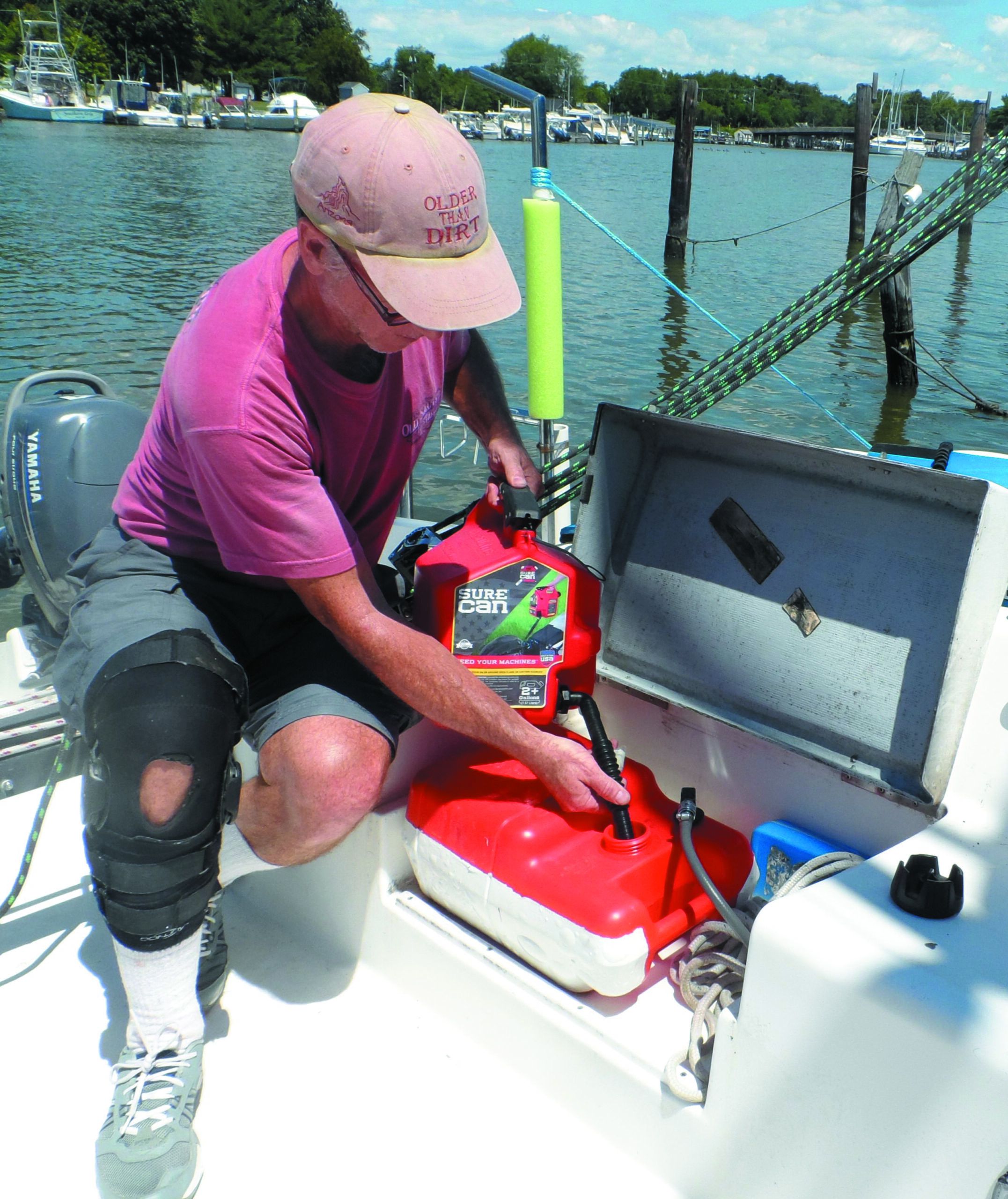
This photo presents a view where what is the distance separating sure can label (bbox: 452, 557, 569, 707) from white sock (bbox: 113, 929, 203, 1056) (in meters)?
0.63

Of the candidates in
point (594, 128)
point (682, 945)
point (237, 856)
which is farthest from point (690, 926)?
point (594, 128)

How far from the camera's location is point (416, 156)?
1.30 m

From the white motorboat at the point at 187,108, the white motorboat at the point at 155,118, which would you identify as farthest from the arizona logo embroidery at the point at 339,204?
the white motorboat at the point at 187,108

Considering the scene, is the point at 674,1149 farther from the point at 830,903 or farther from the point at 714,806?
the point at 714,806

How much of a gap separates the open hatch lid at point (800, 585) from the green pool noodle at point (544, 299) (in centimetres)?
15

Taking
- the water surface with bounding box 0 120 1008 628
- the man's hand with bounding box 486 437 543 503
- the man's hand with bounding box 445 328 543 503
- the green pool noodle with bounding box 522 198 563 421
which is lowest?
the water surface with bounding box 0 120 1008 628

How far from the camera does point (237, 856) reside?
5.55ft

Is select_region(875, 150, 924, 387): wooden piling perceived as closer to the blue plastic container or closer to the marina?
the marina

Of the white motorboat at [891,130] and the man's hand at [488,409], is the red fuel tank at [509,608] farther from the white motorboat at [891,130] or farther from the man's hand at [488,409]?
the white motorboat at [891,130]

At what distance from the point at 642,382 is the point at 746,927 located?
34.7ft

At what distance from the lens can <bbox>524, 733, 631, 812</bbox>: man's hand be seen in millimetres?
1502

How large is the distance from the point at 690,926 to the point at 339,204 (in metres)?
1.18

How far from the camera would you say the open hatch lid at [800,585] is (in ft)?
4.90

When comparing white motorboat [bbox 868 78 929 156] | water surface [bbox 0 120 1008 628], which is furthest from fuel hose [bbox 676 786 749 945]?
white motorboat [bbox 868 78 929 156]
